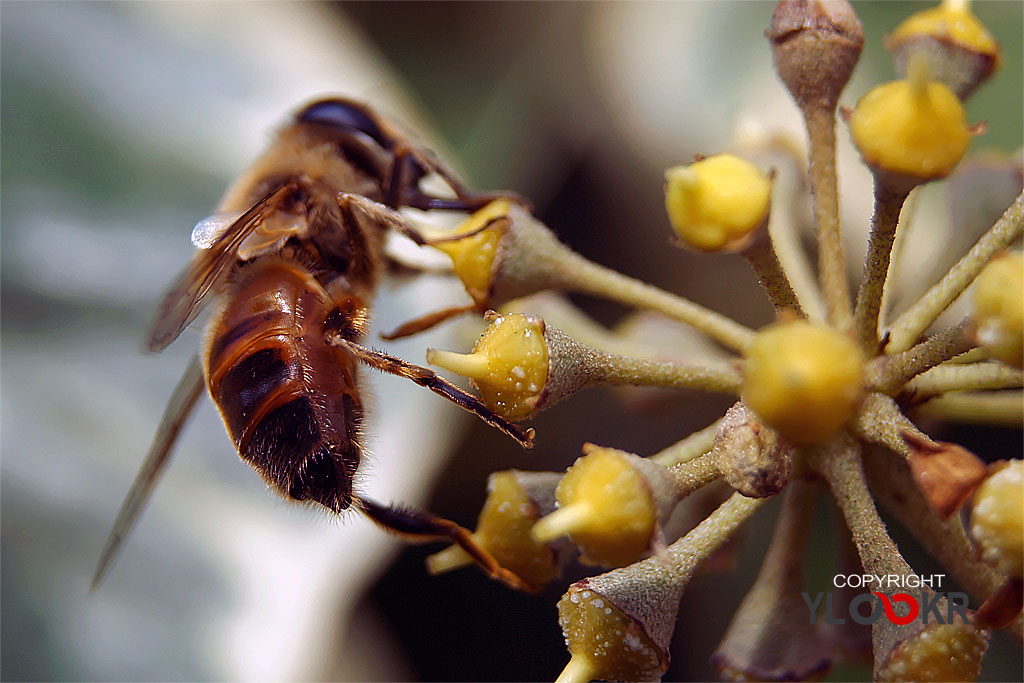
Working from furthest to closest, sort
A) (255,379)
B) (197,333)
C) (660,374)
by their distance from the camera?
1. (197,333)
2. (255,379)
3. (660,374)

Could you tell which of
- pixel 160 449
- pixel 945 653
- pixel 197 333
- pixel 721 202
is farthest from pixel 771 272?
pixel 197 333

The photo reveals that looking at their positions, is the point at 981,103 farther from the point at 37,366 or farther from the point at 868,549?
the point at 37,366

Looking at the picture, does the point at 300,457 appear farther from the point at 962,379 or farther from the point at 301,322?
the point at 962,379

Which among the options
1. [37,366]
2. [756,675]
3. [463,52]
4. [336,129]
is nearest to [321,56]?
[463,52]

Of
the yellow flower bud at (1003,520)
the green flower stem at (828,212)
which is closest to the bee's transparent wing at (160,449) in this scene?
the green flower stem at (828,212)

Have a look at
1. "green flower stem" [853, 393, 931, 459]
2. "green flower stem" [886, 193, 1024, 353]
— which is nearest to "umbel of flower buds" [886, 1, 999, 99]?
"green flower stem" [886, 193, 1024, 353]

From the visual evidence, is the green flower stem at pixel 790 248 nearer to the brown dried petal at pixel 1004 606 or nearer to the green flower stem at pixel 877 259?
the green flower stem at pixel 877 259
